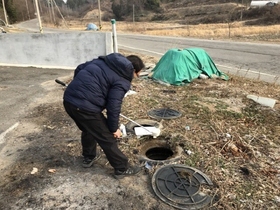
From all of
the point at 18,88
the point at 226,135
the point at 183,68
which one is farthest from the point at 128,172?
the point at 18,88

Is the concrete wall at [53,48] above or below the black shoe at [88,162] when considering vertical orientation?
above

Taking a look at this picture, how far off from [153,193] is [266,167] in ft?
4.64

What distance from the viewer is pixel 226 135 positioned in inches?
140

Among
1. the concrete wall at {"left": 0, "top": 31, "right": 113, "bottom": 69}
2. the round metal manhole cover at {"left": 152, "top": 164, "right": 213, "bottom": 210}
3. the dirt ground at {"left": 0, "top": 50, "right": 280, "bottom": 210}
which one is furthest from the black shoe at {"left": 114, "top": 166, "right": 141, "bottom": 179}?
the concrete wall at {"left": 0, "top": 31, "right": 113, "bottom": 69}

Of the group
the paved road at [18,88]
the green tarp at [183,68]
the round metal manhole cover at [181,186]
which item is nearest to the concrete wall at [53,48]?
the paved road at [18,88]

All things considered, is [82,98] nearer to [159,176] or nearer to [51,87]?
[159,176]

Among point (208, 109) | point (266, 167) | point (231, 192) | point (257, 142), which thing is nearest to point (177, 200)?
point (231, 192)

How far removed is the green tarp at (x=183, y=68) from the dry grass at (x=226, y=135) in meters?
0.38

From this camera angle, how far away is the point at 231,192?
2.49 m

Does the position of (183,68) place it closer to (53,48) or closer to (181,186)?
(181,186)

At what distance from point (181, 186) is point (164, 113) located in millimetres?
1886

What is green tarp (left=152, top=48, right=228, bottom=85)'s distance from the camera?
6277 millimetres

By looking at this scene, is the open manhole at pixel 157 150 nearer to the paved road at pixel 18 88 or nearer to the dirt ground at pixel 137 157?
the dirt ground at pixel 137 157

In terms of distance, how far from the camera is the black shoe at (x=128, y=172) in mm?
2688
